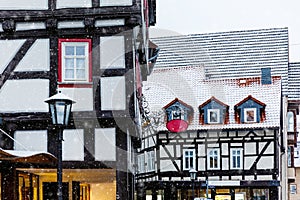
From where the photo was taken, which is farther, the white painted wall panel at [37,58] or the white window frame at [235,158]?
the white window frame at [235,158]

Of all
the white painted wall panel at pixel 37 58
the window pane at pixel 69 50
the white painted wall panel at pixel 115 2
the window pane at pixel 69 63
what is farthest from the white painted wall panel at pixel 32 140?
the white painted wall panel at pixel 115 2

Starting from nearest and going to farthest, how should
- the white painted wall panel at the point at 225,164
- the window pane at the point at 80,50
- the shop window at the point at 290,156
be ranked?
the window pane at the point at 80,50 → the white painted wall panel at the point at 225,164 → the shop window at the point at 290,156

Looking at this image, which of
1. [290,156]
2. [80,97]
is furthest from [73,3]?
[290,156]

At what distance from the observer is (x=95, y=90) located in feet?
48.0

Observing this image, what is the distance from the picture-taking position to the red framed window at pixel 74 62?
1470 cm

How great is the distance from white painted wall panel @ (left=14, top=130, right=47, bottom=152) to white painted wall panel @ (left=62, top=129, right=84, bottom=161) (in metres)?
0.45

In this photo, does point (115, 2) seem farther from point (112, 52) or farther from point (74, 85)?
point (74, 85)

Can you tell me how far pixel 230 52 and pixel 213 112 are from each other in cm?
700

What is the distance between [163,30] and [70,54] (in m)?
26.4

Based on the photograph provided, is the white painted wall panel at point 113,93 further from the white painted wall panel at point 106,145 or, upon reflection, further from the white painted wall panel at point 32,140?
the white painted wall panel at point 32,140

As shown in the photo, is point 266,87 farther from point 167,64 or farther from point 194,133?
point 167,64

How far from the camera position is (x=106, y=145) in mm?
14500

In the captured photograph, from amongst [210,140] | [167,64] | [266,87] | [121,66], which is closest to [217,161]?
[210,140]

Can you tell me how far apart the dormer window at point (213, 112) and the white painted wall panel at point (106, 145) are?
566 inches
